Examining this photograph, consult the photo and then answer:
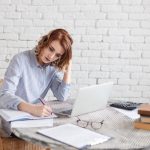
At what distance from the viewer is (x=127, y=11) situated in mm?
3182

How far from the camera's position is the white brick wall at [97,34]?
319 cm

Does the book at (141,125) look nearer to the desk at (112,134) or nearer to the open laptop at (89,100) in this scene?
the desk at (112,134)

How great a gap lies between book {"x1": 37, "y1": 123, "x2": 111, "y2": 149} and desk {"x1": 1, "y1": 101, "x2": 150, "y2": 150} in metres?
0.03

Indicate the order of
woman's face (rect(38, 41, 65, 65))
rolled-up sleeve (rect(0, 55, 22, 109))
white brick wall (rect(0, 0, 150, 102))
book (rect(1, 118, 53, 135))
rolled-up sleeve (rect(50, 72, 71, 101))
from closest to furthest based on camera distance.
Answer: book (rect(1, 118, 53, 135)), rolled-up sleeve (rect(0, 55, 22, 109)), woman's face (rect(38, 41, 65, 65)), rolled-up sleeve (rect(50, 72, 71, 101)), white brick wall (rect(0, 0, 150, 102))

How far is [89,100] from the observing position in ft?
6.39

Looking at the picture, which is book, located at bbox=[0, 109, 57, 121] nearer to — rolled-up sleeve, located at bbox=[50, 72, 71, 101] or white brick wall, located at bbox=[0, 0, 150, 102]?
rolled-up sleeve, located at bbox=[50, 72, 71, 101]

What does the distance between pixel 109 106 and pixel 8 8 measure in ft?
5.01

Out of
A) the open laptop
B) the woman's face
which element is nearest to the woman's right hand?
the open laptop

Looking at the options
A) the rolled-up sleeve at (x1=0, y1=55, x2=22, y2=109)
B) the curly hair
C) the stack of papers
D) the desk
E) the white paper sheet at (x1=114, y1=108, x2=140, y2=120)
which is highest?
the curly hair

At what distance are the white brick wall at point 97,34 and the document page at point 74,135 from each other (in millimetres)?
1574

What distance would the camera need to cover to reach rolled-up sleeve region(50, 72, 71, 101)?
2438 mm

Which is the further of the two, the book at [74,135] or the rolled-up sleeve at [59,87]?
the rolled-up sleeve at [59,87]

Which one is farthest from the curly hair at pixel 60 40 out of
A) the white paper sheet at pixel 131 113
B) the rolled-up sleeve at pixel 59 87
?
the white paper sheet at pixel 131 113

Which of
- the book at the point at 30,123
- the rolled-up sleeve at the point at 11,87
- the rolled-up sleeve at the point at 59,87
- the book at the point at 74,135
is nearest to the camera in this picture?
the book at the point at 74,135
